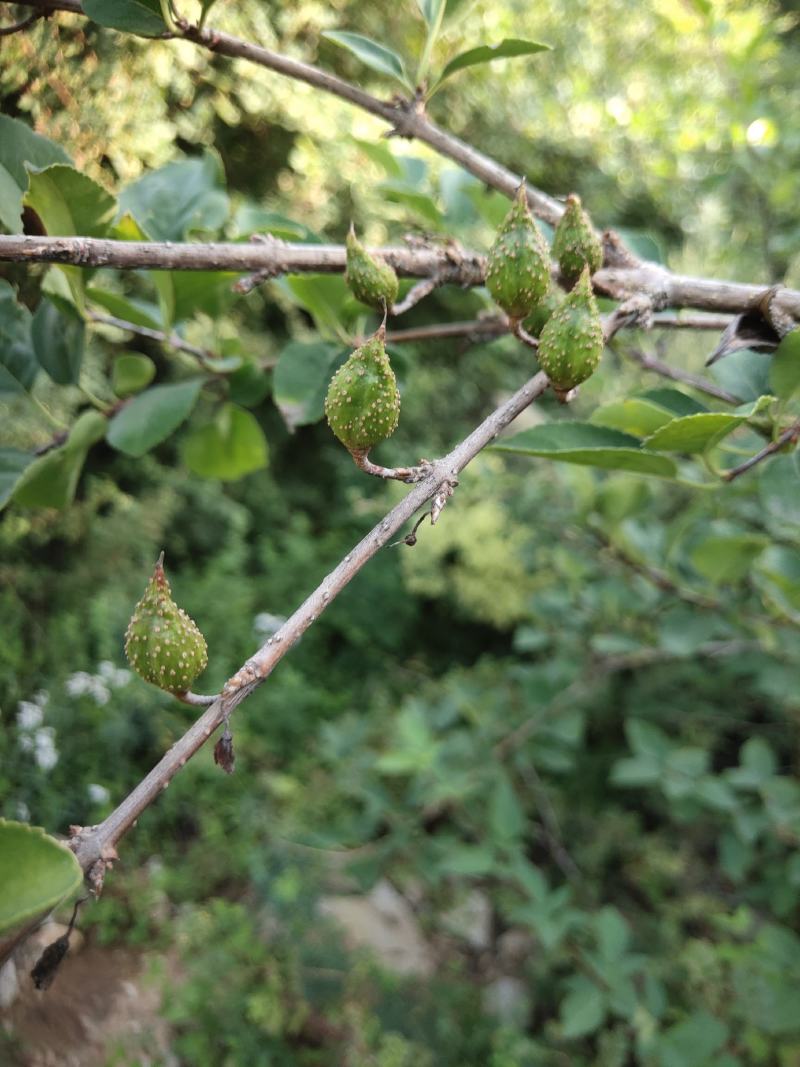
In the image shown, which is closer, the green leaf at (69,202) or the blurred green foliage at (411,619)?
the green leaf at (69,202)

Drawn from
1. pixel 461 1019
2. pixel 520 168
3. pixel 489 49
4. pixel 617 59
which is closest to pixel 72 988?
pixel 461 1019

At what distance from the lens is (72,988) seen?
1456 mm

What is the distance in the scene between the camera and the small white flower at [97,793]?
1.71 meters

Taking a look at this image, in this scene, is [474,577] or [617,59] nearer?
[474,577]

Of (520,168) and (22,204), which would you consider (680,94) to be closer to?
(520,168)

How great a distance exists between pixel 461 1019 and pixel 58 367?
4.65 feet

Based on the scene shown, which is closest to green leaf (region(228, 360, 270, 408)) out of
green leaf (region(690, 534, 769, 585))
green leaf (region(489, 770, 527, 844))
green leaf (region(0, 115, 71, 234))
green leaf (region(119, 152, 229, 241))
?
→ green leaf (region(119, 152, 229, 241))

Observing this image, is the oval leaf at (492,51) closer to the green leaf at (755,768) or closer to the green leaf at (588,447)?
the green leaf at (588,447)

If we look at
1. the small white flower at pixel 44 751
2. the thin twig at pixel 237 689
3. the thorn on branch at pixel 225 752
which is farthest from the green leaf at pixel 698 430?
the small white flower at pixel 44 751

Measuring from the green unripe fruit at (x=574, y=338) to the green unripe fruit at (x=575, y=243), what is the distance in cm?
6

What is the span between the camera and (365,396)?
0.32 meters

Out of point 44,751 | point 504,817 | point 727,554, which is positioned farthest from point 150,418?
point 44,751

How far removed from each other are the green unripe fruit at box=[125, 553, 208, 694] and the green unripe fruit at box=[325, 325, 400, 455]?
9cm

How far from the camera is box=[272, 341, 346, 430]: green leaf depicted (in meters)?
0.56
